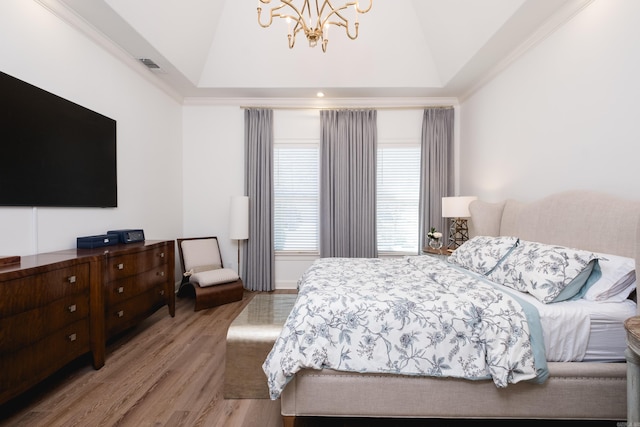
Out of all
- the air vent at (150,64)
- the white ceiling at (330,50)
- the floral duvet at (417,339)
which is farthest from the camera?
the air vent at (150,64)

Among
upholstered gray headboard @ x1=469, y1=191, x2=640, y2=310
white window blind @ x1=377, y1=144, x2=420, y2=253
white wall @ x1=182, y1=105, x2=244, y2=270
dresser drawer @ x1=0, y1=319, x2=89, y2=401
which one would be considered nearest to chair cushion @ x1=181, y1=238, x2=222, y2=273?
white wall @ x1=182, y1=105, x2=244, y2=270

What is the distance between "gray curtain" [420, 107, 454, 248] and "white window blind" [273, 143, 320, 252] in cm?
156

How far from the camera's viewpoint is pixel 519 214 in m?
2.58

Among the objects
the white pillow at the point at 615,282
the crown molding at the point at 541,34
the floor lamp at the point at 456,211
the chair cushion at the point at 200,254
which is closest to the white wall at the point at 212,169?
the chair cushion at the point at 200,254

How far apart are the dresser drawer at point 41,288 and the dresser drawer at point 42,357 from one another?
0.74 feet

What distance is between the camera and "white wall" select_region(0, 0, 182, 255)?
200cm

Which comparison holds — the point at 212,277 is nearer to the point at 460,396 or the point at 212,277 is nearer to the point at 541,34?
the point at 460,396

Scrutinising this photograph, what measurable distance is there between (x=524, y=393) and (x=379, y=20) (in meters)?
3.83

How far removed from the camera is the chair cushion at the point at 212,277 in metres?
3.44

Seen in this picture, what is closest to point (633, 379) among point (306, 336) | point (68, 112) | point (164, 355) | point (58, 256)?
point (306, 336)

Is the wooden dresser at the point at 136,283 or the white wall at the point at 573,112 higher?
the white wall at the point at 573,112

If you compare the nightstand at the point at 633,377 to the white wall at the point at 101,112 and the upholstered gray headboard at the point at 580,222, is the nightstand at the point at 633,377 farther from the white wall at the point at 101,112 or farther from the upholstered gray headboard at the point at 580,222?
the white wall at the point at 101,112

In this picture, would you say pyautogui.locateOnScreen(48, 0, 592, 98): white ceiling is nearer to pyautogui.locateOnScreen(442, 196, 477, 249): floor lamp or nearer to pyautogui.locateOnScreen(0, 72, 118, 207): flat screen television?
pyautogui.locateOnScreen(0, 72, 118, 207): flat screen television

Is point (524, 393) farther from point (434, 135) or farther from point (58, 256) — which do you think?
point (434, 135)
